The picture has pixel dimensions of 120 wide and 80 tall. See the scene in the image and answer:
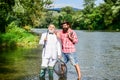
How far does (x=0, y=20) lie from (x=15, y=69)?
1467 centimetres

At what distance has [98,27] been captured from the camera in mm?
129750

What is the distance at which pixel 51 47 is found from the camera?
13.1m

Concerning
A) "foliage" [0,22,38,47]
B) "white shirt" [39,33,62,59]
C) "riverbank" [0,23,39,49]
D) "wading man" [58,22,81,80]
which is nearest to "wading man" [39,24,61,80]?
"white shirt" [39,33,62,59]

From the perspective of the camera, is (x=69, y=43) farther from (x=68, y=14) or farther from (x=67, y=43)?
(x=68, y=14)

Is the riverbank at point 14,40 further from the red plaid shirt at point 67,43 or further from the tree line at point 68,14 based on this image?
the red plaid shirt at point 67,43

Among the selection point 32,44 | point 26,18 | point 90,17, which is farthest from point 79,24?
point 32,44

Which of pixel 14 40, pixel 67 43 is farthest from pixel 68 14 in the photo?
pixel 67 43

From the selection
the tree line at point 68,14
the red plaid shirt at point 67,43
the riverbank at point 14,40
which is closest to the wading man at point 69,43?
the red plaid shirt at point 67,43

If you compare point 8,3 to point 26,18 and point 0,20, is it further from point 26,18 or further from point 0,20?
point 26,18

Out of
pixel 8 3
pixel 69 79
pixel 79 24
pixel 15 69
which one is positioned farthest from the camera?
pixel 79 24

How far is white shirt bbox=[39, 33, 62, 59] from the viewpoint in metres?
13.0

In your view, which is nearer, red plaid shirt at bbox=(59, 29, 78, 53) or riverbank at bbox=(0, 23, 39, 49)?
red plaid shirt at bbox=(59, 29, 78, 53)

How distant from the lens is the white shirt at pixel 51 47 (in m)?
13.0

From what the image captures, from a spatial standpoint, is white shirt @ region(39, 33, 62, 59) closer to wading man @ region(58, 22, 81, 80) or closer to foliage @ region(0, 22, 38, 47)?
wading man @ region(58, 22, 81, 80)
